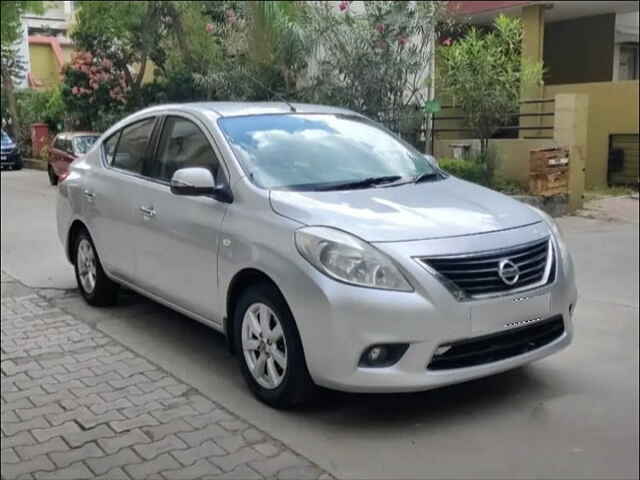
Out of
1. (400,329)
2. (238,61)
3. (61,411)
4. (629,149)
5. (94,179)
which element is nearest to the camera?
(400,329)

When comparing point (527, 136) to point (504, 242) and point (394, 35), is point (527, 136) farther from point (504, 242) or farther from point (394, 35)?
point (504, 242)

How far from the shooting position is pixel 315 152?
490cm

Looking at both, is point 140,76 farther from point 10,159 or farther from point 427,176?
point 427,176

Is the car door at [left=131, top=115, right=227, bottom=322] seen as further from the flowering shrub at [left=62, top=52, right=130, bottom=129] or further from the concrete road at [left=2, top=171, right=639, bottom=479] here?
the flowering shrub at [left=62, top=52, right=130, bottom=129]

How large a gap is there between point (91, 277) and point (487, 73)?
7144mm

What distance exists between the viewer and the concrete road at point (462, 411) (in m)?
3.63

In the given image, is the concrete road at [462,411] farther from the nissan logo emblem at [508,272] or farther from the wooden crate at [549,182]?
the wooden crate at [549,182]

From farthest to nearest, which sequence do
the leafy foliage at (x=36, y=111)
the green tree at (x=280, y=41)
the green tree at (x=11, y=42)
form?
the leafy foliage at (x=36, y=111) < the green tree at (x=11, y=42) < the green tree at (x=280, y=41)

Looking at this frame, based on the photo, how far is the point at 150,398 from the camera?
4.45 metres

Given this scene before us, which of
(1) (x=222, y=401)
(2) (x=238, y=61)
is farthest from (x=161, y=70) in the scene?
(1) (x=222, y=401)

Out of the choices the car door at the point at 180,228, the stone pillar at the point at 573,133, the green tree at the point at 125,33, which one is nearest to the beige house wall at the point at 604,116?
the stone pillar at the point at 573,133

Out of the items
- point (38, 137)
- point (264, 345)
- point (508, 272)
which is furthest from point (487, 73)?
point (38, 137)

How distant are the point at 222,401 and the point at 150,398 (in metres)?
0.44

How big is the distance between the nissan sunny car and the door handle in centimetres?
1
